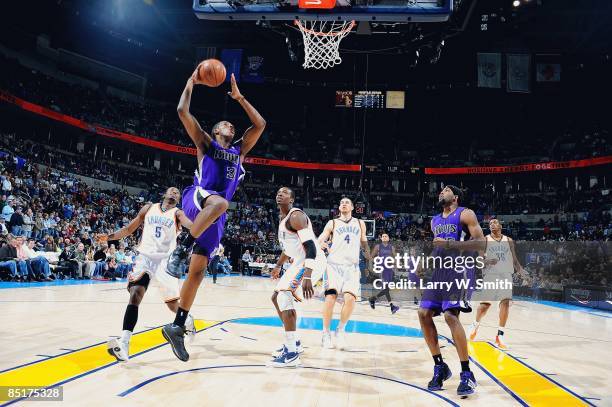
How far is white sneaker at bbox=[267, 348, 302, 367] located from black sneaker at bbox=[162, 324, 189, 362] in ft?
3.44

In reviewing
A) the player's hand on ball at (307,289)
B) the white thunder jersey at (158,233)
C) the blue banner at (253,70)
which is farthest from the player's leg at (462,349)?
the blue banner at (253,70)

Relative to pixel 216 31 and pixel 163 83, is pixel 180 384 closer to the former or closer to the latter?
pixel 216 31

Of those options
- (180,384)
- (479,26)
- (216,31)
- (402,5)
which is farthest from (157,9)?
(180,384)

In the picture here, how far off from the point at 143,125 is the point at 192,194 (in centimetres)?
2799

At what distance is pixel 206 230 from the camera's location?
4000 millimetres

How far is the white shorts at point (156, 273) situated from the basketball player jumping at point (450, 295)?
2.70 metres

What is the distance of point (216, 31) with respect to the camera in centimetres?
2472

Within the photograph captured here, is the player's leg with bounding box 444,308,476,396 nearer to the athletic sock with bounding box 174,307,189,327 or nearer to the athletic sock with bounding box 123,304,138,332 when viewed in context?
the athletic sock with bounding box 174,307,189,327

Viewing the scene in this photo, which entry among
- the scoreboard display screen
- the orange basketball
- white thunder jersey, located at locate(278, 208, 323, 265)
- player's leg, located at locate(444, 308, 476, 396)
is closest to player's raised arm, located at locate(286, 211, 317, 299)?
white thunder jersey, located at locate(278, 208, 323, 265)

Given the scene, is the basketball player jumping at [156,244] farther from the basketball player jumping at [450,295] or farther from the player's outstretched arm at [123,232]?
the basketball player jumping at [450,295]

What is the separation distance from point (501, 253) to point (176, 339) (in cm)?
576

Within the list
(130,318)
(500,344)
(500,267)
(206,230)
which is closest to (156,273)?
(130,318)

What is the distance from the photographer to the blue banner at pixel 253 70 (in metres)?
24.0

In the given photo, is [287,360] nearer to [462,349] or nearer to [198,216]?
[462,349]
